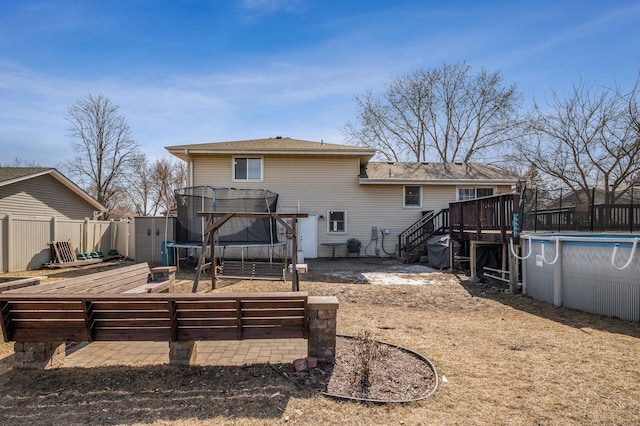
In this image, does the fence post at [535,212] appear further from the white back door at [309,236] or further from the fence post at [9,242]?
the fence post at [9,242]

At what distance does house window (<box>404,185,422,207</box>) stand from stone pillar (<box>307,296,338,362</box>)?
12.4m

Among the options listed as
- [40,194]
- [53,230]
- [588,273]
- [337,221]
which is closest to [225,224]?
[337,221]

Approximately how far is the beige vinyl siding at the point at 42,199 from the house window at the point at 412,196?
53.3 ft

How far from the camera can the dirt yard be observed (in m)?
2.57

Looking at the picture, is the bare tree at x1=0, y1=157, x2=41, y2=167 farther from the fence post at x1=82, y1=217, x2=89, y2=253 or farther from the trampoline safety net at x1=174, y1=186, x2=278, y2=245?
the trampoline safety net at x1=174, y1=186, x2=278, y2=245

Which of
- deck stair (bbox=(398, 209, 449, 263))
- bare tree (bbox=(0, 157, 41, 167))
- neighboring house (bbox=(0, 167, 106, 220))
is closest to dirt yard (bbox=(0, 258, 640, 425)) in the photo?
deck stair (bbox=(398, 209, 449, 263))

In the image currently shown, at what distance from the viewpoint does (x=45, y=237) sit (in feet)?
39.2

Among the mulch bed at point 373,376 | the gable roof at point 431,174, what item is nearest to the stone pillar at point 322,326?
the mulch bed at point 373,376

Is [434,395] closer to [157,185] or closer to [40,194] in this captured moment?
[40,194]

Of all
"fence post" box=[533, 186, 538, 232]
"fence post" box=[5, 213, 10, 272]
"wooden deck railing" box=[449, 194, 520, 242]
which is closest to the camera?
"wooden deck railing" box=[449, 194, 520, 242]

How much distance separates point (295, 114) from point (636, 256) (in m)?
15.3

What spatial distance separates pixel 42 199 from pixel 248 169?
31.4 feet

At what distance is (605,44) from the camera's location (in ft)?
43.3

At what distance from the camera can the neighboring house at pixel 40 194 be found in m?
13.5
